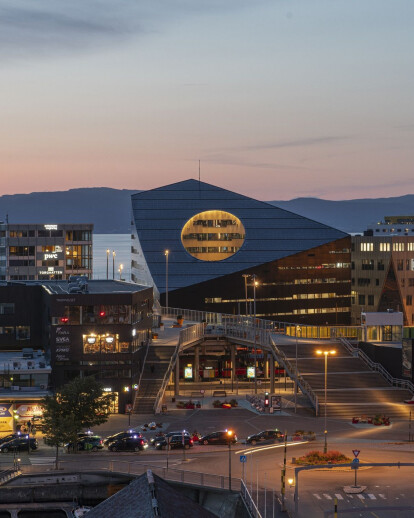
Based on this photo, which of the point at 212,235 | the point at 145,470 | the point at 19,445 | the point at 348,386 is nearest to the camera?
the point at 145,470

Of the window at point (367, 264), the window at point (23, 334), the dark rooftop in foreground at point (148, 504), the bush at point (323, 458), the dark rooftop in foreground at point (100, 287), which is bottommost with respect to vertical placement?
the bush at point (323, 458)

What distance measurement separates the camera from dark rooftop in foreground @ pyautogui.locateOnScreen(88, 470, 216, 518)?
37750mm

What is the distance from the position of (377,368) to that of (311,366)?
7149 mm

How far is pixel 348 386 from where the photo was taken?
91.1m

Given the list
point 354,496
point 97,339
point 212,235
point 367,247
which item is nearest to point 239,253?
point 212,235

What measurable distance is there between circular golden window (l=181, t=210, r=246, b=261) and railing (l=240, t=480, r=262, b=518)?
118 metres

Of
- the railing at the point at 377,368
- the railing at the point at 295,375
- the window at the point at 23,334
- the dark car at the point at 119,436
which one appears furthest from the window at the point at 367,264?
the dark car at the point at 119,436

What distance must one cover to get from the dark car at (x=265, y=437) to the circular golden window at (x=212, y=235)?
99.4 meters

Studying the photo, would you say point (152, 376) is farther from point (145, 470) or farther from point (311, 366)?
point (145, 470)

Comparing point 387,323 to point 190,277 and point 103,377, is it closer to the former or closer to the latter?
point 103,377

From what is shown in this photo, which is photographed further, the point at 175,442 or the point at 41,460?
the point at 175,442

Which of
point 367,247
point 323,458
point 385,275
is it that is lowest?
point 323,458

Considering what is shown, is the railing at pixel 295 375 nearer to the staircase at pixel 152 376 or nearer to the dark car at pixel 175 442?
the staircase at pixel 152 376

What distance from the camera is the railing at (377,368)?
92562 mm
